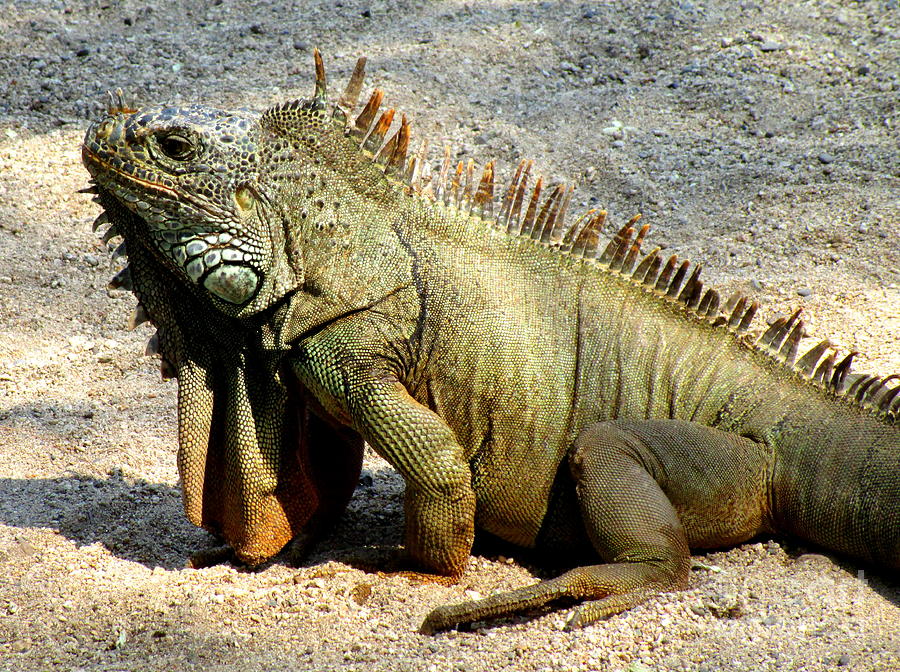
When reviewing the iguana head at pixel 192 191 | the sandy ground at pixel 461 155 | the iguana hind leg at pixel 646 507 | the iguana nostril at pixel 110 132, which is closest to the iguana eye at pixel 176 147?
the iguana head at pixel 192 191

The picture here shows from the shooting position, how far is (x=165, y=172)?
11.9 feet

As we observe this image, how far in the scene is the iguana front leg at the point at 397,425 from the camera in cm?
369

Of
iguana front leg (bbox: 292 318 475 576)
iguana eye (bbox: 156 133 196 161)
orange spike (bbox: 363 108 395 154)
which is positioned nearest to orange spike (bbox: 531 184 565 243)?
orange spike (bbox: 363 108 395 154)

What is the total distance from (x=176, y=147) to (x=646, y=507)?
2.32 metres

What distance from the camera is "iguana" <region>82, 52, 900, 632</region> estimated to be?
12.0ft

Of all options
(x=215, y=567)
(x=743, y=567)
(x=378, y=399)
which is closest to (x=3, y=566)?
(x=215, y=567)

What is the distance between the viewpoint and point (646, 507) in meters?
3.68

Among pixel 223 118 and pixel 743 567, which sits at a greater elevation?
pixel 223 118

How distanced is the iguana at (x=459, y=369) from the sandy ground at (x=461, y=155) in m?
0.23

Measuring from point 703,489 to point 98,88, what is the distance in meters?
7.19

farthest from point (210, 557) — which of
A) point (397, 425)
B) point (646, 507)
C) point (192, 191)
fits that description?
point (646, 507)

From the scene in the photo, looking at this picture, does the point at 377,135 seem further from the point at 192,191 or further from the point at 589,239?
the point at 589,239

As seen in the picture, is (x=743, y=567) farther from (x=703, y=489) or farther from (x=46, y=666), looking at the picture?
(x=46, y=666)

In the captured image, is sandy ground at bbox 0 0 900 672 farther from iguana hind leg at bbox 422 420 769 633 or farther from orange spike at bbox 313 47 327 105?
orange spike at bbox 313 47 327 105
